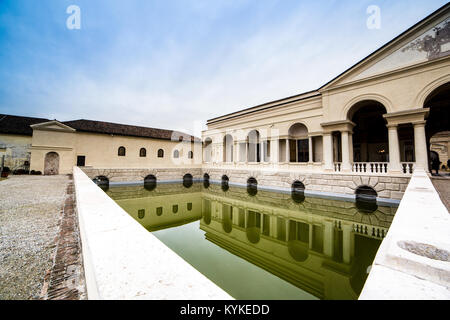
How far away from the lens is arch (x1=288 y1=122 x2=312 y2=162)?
16.5m

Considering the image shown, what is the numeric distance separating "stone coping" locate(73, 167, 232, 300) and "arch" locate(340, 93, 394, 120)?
14.1 meters

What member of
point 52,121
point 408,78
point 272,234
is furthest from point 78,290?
point 52,121

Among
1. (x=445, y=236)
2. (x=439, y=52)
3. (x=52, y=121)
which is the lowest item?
(x=445, y=236)

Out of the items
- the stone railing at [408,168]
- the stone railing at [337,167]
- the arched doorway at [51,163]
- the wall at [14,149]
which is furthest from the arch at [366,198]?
the wall at [14,149]

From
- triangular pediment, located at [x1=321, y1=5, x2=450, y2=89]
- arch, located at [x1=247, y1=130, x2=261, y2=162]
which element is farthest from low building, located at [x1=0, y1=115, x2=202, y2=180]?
triangular pediment, located at [x1=321, y1=5, x2=450, y2=89]

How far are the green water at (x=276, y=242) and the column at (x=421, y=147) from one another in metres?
3.07

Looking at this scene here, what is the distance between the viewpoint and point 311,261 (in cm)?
482

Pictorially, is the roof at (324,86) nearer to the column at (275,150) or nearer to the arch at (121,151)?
the column at (275,150)

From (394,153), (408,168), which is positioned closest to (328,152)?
(394,153)

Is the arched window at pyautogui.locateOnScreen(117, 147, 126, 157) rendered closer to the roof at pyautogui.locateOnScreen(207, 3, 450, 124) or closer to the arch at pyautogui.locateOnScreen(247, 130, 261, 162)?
the roof at pyautogui.locateOnScreen(207, 3, 450, 124)

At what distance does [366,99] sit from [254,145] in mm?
11203
